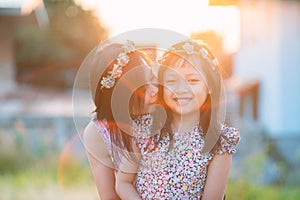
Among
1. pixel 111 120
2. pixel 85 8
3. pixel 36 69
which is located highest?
pixel 111 120

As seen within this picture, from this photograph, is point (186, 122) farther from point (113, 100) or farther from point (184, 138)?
point (113, 100)

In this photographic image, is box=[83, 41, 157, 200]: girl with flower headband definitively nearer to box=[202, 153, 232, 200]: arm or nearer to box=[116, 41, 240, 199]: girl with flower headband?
box=[116, 41, 240, 199]: girl with flower headband

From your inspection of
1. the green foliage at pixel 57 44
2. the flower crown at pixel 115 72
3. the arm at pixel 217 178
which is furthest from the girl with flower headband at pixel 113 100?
the green foliage at pixel 57 44

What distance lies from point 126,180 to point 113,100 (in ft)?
1.11

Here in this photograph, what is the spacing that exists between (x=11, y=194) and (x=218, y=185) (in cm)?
539

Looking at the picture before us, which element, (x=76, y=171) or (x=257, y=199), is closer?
(x=257, y=199)

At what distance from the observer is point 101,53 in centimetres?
296

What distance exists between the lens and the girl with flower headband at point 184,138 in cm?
283

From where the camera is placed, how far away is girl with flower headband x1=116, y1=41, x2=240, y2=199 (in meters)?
2.83

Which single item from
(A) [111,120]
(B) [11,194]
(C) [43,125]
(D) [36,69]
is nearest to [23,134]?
(C) [43,125]

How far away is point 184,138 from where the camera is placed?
2895 millimetres

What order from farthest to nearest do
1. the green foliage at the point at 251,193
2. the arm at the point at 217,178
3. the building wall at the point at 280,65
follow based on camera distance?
the building wall at the point at 280,65
the green foliage at the point at 251,193
the arm at the point at 217,178

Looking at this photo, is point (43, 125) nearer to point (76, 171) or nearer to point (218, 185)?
point (76, 171)

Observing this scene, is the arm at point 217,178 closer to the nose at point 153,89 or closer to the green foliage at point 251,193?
the nose at point 153,89
